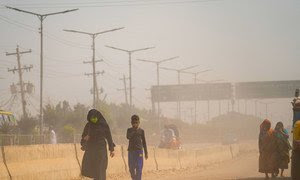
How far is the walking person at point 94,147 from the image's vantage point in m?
12.5

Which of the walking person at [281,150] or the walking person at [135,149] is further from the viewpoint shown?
the walking person at [281,150]

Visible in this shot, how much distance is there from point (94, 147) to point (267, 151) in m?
7.20

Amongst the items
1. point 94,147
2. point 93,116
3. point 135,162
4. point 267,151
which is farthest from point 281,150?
point 93,116

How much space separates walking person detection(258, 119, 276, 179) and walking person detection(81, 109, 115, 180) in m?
6.80

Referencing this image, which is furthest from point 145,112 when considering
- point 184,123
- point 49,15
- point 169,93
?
point 49,15

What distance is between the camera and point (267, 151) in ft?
59.7

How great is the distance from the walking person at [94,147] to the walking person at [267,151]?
22.3 feet

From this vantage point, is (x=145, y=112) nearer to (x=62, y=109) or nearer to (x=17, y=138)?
(x=62, y=109)

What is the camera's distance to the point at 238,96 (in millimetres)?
83500

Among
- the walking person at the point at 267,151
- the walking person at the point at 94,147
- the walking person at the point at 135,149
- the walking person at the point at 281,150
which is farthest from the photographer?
the walking person at the point at 281,150

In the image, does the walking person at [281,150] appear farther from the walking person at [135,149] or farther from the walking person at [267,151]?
the walking person at [135,149]

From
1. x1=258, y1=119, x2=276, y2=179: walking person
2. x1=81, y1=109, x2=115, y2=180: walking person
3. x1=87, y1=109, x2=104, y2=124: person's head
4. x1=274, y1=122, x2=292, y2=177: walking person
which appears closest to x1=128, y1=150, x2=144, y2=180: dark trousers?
x1=81, y1=109, x2=115, y2=180: walking person

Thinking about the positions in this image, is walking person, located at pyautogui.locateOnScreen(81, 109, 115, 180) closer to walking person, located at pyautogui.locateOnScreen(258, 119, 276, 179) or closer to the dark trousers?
the dark trousers

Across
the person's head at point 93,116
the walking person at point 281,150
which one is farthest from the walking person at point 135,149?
the walking person at point 281,150
